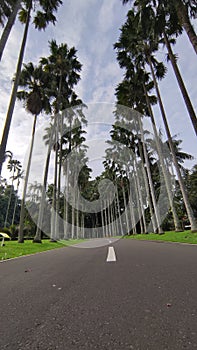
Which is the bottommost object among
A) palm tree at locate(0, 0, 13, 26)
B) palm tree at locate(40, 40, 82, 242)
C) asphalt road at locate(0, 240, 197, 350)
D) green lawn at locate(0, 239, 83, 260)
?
asphalt road at locate(0, 240, 197, 350)

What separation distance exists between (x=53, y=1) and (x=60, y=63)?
685cm

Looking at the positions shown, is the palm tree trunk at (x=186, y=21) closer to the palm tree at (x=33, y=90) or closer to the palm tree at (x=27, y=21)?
the palm tree at (x=27, y=21)

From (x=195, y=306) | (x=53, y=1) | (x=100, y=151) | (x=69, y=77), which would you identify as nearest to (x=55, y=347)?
(x=195, y=306)

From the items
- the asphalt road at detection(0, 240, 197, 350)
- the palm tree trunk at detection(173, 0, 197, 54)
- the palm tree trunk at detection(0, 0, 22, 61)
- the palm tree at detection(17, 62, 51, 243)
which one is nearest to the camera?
the asphalt road at detection(0, 240, 197, 350)

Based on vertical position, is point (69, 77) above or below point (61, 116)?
above

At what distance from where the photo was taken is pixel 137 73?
2077cm

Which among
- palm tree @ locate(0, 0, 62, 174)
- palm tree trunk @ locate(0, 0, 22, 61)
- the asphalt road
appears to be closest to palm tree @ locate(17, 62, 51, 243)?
palm tree @ locate(0, 0, 62, 174)

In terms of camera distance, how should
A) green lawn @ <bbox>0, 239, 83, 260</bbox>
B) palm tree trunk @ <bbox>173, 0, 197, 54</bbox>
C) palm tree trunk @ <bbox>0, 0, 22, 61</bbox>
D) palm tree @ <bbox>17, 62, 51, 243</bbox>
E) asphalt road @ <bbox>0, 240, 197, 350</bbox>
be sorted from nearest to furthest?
asphalt road @ <bbox>0, 240, 197, 350</bbox>
green lawn @ <bbox>0, 239, 83, 260</bbox>
palm tree trunk @ <bbox>173, 0, 197, 54</bbox>
palm tree trunk @ <bbox>0, 0, 22, 61</bbox>
palm tree @ <bbox>17, 62, 51, 243</bbox>

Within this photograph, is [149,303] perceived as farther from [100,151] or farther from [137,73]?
[100,151]

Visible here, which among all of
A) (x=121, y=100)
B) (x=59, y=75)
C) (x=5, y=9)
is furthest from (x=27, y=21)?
(x=121, y=100)

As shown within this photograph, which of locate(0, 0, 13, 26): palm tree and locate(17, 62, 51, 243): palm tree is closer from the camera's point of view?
locate(0, 0, 13, 26): palm tree

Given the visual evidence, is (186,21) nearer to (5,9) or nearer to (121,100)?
(5,9)

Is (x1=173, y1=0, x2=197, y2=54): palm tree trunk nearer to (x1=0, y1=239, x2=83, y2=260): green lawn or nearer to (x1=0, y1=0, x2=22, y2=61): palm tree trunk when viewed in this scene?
(x1=0, y1=0, x2=22, y2=61): palm tree trunk

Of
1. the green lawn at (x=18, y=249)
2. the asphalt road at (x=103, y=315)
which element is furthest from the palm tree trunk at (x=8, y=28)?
the asphalt road at (x=103, y=315)
